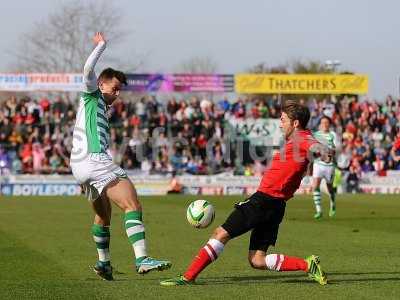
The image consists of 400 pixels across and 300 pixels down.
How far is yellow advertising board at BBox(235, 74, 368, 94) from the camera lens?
43.4 m

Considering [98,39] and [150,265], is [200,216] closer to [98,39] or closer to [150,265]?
[150,265]

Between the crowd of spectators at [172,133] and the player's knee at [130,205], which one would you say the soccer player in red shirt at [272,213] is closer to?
the player's knee at [130,205]

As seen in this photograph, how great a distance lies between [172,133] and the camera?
41312mm

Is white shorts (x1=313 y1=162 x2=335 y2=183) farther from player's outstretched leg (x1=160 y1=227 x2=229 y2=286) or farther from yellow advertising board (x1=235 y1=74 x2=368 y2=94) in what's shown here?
yellow advertising board (x1=235 y1=74 x2=368 y2=94)

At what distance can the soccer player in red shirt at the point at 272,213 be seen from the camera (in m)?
9.52

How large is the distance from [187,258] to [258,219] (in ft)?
11.0

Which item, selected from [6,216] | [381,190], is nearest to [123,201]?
[6,216]

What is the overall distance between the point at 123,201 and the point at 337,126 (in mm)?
33325

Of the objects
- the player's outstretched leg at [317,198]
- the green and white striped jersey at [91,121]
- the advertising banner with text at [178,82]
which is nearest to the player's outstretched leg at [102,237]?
the green and white striped jersey at [91,121]

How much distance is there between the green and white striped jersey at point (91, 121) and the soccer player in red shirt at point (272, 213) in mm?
1675

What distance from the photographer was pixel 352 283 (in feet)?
32.7

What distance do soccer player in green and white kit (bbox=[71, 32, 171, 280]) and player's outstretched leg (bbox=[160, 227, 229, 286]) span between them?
1.09 ft

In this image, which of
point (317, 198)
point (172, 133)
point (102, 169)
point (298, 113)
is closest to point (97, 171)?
point (102, 169)

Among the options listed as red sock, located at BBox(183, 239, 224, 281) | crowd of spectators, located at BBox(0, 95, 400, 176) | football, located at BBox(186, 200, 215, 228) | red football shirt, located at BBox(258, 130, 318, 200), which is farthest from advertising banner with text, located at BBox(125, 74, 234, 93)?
red sock, located at BBox(183, 239, 224, 281)
